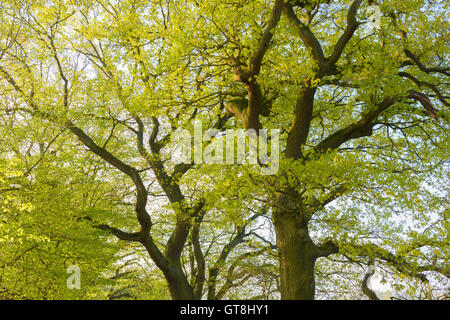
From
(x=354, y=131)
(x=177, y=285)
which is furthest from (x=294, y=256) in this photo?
(x=177, y=285)

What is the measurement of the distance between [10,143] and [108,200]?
481 cm

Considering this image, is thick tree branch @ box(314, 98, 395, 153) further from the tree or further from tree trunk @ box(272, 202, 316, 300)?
tree trunk @ box(272, 202, 316, 300)

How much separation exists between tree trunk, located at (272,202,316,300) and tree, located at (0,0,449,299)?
0.02 m

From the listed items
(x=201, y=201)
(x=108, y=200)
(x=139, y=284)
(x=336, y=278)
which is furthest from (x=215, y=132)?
(x=139, y=284)

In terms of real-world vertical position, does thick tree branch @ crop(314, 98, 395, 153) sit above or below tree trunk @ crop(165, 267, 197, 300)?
above

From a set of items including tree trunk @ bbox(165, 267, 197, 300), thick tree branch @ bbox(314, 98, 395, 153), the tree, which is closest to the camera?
the tree

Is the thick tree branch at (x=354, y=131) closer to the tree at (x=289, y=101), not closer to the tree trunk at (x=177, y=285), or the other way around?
the tree at (x=289, y=101)

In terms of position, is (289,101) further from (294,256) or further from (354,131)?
(294,256)

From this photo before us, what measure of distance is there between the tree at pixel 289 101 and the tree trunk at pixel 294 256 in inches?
0.9

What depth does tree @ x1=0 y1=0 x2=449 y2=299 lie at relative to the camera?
698 centimetres

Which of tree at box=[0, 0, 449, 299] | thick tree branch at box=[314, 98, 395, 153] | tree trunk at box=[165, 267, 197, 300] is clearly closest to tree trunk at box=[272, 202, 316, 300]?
tree at box=[0, 0, 449, 299]

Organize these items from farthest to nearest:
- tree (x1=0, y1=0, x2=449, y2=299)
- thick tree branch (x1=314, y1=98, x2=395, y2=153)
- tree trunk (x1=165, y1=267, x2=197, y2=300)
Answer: tree trunk (x1=165, y1=267, x2=197, y2=300) < thick tree branch (x1=314, y1=98, x2=395, y2=153) < tree (x1=0, y1=0, x2=449, y2=299)

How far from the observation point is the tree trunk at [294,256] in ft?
24.0
